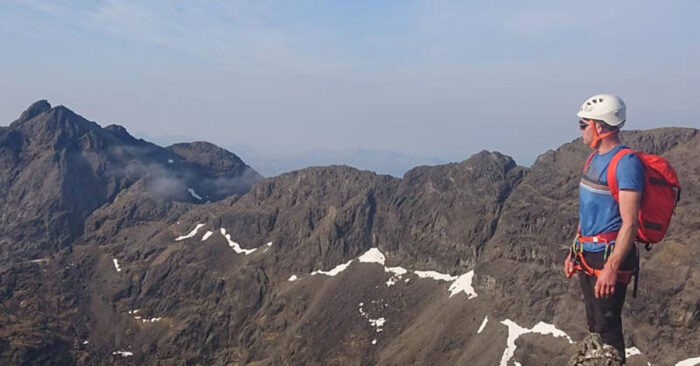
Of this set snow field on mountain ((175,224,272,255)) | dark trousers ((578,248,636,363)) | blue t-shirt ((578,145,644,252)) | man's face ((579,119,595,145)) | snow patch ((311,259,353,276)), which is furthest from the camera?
snow field on mountain ((175,224,272,255))

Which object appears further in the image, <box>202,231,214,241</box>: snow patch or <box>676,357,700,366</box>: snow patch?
<box>202,231,214,241</box>: snow patch

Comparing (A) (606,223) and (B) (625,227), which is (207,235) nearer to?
(A) (606,223)

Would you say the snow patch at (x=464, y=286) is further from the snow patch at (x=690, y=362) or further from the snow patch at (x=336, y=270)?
the snow patch at (x=690, y=362)

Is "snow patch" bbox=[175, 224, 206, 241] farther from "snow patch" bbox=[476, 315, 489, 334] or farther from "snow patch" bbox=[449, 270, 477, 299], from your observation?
"snow patch" bbox=[476, 315, 489, 334]

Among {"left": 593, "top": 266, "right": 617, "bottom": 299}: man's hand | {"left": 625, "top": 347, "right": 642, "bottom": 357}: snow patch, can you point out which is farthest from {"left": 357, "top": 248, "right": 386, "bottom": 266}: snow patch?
{"left": 593, "top": 266, "right": 617, "bottom": 299}: man's hand

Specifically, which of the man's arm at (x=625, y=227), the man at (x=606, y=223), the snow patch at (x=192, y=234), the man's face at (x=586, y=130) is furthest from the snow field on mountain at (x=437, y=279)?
the man's arm at (x=625, y=227)

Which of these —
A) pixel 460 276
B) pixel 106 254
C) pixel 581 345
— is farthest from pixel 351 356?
pixel 581 345
